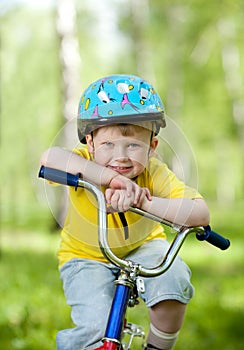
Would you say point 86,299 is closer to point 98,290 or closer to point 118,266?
point 98,290

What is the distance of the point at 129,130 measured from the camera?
8.87ft

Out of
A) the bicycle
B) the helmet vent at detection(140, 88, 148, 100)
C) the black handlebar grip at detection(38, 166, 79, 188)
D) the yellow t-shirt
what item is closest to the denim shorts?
the yellow t-shirt

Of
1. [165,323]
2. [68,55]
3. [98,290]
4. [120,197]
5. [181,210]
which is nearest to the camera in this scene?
[120,197]

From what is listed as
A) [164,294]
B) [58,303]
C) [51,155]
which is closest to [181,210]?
[164,294]

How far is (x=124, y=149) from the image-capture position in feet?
8.72

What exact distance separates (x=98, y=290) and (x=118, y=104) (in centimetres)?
79

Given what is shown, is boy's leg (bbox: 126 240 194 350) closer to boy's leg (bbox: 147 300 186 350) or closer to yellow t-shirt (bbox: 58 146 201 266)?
boy's leg (bbox: 147 300 186 350)

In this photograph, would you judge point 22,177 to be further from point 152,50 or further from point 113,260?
point 113,260

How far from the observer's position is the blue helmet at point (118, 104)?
2684 millimetres

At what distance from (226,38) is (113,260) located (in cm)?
2260

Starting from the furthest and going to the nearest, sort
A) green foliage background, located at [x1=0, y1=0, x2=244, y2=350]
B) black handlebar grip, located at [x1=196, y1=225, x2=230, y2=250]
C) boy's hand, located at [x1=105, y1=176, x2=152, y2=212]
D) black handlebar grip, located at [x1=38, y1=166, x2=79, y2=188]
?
green foliage background, located at [x1=0, y1=0, x2=244, y2=350]
black handlebar grip, located at [x1=196, y1=225, x2=230, y2=250]
black handlebar grip, located at [x1=38, y1=166, x2=79, y2=188]
boy's hand, located at [x1=105, y1=176, x2=152, y2=212]

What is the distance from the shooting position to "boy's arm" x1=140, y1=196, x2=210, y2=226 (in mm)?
2643


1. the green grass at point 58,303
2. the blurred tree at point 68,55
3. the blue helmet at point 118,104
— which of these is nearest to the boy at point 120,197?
the blue helmet at point 118,104

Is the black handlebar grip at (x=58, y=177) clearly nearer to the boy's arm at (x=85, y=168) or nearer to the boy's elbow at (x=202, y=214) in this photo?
the boy's arm at (x=85, y=168)
